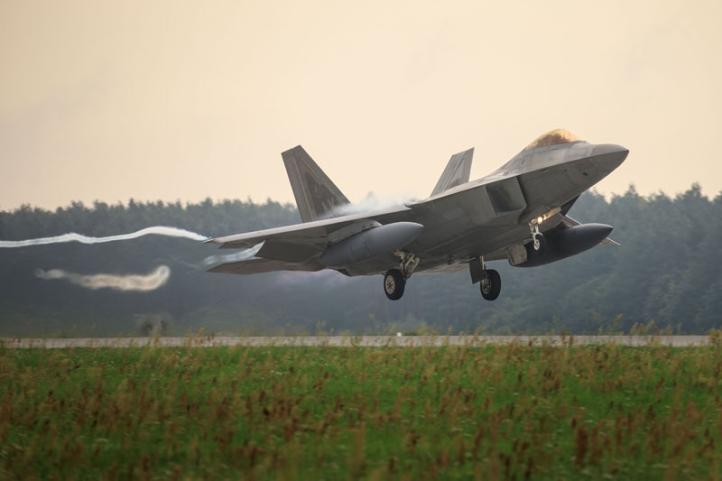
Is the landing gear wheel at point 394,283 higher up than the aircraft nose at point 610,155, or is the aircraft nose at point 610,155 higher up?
the aircraft nose at point 610,155

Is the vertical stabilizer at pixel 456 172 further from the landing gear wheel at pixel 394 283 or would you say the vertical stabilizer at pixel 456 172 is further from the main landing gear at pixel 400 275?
the landing gear wheel at pixel 394 283

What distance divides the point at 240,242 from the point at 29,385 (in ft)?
30.7

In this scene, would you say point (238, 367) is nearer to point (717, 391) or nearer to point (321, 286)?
point (717, 391)

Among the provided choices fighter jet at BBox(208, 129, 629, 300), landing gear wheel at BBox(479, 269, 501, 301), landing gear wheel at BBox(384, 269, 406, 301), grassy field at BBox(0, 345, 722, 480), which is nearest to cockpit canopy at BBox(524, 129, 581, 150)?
fighter jet at BBox(208, 129, 629, 300)

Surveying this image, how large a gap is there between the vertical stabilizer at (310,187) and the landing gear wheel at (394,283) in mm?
3240

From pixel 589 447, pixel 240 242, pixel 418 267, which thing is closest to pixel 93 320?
pixel 240 242

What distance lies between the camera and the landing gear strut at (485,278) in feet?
73.8

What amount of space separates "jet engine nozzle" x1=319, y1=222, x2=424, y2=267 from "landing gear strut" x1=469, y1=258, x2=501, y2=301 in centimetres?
306

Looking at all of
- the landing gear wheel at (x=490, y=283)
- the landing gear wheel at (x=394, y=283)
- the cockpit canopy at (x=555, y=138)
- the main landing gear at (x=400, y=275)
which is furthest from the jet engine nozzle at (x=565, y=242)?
the cockpit canopy at (x=555, y=138)

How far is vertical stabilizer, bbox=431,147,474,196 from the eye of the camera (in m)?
23.0

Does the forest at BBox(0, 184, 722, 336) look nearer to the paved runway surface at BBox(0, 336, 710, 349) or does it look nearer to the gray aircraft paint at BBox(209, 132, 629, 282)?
the paved runway surface at BBox(0, 336, 710, 349)

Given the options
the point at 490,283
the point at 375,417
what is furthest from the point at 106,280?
the point at 375,417

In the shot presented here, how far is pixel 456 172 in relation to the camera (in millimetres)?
23203

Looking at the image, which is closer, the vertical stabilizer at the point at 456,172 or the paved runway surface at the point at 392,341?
the paved runway surface at the point at 392,341
